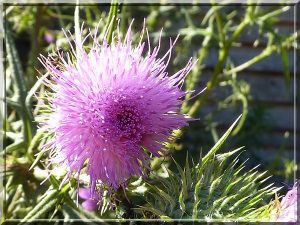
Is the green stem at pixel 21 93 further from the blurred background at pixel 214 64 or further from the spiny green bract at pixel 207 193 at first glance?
the spiny green bract at pixel 207 193

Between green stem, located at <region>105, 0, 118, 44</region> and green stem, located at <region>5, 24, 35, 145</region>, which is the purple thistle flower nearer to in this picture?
green stem, located at <region>105, 0, 118, 44</region>

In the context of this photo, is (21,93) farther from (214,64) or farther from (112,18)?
(214,64)

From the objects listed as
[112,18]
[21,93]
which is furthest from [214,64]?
[112,18]

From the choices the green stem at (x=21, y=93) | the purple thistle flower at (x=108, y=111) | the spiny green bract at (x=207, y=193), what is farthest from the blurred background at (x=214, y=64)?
the spiny green bract at (x=207, y=193)

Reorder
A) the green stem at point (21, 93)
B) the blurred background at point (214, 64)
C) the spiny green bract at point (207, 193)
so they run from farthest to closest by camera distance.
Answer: the blurred background at point (214, 64) → the green stem at point (21, 93) → the spiny green bract at point (207, 193)

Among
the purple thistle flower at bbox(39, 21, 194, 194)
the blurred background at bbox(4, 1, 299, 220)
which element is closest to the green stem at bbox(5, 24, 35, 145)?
the blurred background at bbox(4, 1, 299, 220)

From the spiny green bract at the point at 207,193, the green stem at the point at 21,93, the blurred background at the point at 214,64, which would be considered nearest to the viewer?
the spiny green bract at the point at 207,193

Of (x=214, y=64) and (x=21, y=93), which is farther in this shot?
(x=214, y=64)

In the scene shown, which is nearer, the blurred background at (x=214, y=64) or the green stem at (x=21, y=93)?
the green stem at (x=21, y=93)
